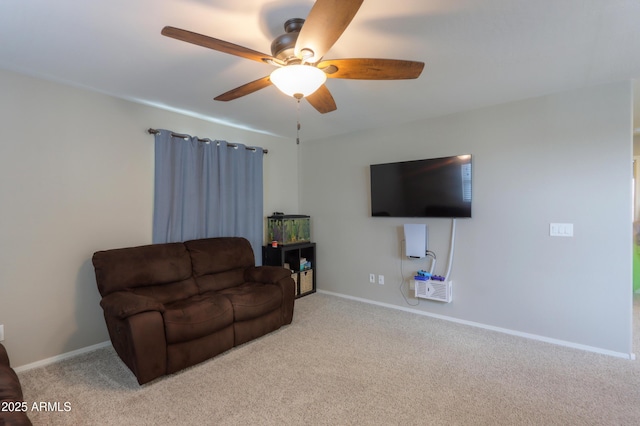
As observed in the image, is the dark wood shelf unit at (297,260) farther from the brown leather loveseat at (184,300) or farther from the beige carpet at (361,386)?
the beige carpet at (361,386)

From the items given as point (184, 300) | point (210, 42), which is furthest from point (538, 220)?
point (184, 300)

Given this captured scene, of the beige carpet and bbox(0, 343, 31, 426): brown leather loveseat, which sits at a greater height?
bbox(0, 343, 31, 426): brown leather loveseat

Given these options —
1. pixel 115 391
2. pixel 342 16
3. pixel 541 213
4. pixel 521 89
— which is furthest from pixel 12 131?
pixel 541 213

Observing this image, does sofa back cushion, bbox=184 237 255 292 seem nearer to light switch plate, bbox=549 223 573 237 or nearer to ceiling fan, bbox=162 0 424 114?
ceiling fan, bbox=162 0 424 114

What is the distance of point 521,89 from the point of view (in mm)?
2742

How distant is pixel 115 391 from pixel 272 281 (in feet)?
5.04

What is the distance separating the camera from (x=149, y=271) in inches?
109

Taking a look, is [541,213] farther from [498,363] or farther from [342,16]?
[342,16]

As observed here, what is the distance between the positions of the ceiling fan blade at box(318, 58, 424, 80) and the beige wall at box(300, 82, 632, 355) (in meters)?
1.92

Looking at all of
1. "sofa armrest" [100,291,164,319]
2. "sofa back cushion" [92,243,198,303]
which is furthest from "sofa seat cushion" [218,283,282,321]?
"sofa armrest" [100,291,164,319]

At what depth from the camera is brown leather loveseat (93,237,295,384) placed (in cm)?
219

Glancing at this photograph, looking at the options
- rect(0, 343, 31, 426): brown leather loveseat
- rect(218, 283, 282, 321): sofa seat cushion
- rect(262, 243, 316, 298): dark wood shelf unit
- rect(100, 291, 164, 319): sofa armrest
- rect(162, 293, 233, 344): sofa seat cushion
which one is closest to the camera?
rect(0, 343, 31, 426): brown leather loveseat

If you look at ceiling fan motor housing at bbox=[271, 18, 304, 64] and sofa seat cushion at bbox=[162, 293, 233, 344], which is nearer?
ceiling fan motor housing at bbox=[271, 18, 304, 64]

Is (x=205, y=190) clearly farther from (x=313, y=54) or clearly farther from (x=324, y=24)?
(x=324, y=24)
